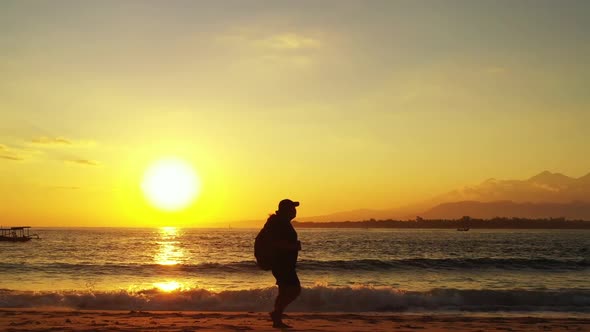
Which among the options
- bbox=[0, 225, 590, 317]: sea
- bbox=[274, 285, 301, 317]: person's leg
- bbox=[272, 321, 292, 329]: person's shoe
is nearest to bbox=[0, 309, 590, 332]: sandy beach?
bbox=[272, 321, 292, 329]: person's shoe

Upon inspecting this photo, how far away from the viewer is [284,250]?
380 inches

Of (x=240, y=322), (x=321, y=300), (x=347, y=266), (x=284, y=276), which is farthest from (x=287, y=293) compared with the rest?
(x=347, y=266)

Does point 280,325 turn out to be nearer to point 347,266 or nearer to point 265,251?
point 265,251

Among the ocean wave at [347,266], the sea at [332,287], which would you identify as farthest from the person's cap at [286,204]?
the ocean wave at [347,266]

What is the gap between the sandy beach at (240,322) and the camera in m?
10.8

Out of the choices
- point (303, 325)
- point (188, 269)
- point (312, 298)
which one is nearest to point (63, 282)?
point (188, 269)

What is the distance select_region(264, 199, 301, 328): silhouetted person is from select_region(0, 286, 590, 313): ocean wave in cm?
695

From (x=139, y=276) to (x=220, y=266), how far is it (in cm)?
571

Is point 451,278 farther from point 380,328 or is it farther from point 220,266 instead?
point 380,328

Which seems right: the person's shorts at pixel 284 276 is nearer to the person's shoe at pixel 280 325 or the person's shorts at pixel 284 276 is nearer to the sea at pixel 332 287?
the person's shoe at pixel 280 325

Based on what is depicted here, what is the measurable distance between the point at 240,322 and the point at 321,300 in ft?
20.4

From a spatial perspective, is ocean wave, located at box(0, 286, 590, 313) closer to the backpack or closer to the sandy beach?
the sandy beach

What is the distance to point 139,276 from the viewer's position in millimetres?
28062

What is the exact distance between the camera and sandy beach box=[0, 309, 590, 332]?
10758 millimetres
